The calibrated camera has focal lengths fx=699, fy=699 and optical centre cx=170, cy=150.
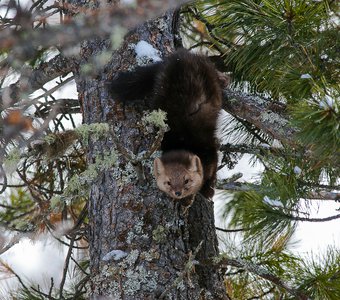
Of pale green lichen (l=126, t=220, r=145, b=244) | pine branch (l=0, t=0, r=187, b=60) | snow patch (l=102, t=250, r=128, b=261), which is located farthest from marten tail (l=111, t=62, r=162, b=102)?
pine branch (l=0, t=0, r=187, b=60)

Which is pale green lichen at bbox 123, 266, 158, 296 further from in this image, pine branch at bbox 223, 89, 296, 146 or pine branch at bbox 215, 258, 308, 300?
pine branch at bbox 223, 89, 296, 146

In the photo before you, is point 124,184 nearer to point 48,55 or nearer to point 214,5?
A: point 214,5

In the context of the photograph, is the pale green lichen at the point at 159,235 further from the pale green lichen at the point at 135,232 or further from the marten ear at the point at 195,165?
the marten ear at the point at 195,165

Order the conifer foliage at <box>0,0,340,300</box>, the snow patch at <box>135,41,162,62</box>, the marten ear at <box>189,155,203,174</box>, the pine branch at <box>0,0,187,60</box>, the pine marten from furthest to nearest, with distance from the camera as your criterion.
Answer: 1. the marten ear at <box>189,155,203,174</box>
2. the snow patch at <box>135,41,162,62</box>
3. the pine marten
4. the conifer foliage at <box>0,0,340,300</box>
5. the pine branch at <box>0,0,187,60</box>

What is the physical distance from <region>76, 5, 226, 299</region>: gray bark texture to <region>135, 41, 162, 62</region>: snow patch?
0.03 metres

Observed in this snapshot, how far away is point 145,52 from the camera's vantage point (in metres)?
4.02

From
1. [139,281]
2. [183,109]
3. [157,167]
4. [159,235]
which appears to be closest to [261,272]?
[159,235]

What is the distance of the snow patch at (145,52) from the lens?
400 centimetres

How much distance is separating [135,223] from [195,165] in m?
0.92

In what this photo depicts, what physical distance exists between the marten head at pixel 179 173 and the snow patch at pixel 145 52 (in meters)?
0.58

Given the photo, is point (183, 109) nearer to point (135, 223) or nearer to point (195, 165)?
point (195, 165)

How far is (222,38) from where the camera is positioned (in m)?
4.30

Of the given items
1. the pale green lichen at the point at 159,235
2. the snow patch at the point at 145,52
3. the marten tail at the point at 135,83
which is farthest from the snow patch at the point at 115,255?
the snow patch at the point at 145,52

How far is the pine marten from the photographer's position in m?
3.89
